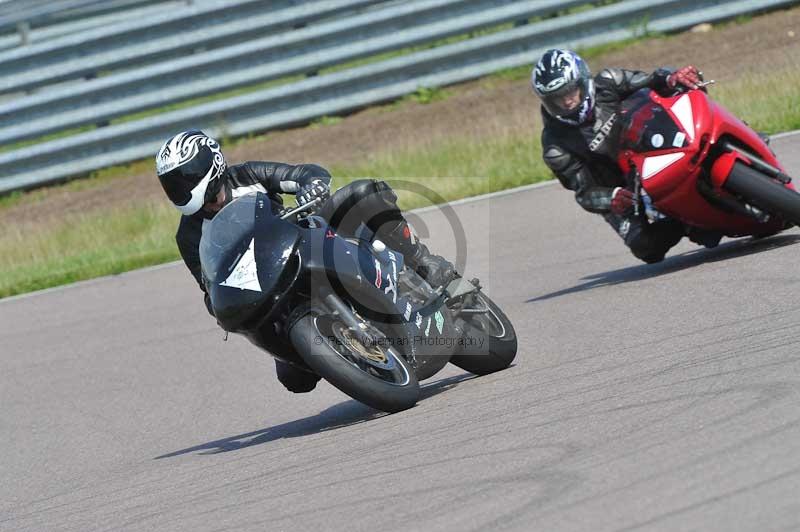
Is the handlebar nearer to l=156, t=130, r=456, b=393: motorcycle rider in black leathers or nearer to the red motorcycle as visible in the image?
l=156, t=130, r=456, b=393: motorcycle rider in black leathers

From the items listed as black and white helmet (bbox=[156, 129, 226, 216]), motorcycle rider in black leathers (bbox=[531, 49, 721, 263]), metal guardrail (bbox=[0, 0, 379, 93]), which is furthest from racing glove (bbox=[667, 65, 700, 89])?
metal guardrail (bbox=[0, 0, 379, 93])

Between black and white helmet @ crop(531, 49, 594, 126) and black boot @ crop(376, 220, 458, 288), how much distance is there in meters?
1.88

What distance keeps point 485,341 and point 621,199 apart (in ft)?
5.84

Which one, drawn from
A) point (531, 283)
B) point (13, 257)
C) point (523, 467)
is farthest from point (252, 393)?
point (13, 257)

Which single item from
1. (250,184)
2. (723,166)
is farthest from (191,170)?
(723,166)

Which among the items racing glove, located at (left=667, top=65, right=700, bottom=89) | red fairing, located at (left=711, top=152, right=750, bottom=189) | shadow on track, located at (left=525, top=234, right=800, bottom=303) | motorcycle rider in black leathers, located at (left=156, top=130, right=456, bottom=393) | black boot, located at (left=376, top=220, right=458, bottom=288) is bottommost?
shadow on track, located at (left=525, top=234, right=800, bottom=303)

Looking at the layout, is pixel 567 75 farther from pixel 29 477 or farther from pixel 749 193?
pixel 29 477

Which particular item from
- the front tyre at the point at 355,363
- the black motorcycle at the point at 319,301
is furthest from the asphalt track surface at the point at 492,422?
the black motorcycle at the point at 319,301

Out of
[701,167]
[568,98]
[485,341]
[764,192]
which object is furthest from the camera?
[568,98]

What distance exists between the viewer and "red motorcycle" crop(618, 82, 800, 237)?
24.0ft

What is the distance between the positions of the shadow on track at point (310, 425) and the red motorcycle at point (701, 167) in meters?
1.79

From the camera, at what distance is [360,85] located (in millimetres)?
16109

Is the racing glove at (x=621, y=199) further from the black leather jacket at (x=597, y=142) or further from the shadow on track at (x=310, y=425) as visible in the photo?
the shadow on track at (x=310, y=425)

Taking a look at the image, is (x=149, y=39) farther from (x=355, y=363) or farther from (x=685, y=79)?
(x=355, y=363)
